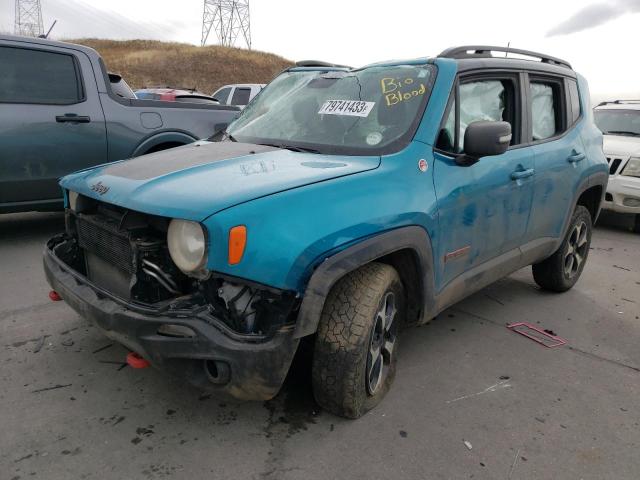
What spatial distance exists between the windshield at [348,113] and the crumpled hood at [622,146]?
5618mm

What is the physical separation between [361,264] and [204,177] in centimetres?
81

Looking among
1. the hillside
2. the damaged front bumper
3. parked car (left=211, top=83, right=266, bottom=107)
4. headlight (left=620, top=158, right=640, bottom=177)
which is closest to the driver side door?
the damaged front bumper

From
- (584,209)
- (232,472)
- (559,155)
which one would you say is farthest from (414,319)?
(584,209)

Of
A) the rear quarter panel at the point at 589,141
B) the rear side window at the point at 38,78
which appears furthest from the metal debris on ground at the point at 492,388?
the rear side window at the point at 38,78

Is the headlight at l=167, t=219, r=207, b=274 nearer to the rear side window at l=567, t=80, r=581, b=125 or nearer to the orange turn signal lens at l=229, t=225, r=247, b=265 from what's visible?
the orange turn signal lens at l=229, t=225, r=247, b=265

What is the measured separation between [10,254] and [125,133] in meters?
1.61

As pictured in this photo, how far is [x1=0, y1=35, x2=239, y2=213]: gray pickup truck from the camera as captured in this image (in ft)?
16.1

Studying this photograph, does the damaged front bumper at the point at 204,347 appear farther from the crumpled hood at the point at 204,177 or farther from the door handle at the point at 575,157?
the door handle at the point at 575,157

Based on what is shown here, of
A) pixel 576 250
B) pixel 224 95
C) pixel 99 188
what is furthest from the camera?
pixel 224 95

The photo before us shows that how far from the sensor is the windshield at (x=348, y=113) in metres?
2.88

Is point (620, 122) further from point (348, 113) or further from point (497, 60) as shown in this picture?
point (348, 113)

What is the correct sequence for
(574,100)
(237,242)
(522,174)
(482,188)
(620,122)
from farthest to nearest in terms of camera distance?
(620,122) < (574,100) < (522,174) < (482,188) < (237,242)

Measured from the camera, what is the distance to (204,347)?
208 cm

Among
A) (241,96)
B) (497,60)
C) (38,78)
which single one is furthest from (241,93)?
(497,60)
